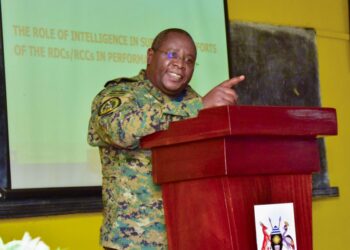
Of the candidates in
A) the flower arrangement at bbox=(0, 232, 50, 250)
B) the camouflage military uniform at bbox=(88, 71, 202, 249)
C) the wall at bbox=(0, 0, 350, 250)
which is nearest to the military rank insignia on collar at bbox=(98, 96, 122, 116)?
the camouflage military uniform at bbox=(88, 71, 202, 249)

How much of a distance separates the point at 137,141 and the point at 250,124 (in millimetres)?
398

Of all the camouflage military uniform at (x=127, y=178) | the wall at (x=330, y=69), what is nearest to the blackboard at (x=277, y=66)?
the wall at (x=330, y=69)

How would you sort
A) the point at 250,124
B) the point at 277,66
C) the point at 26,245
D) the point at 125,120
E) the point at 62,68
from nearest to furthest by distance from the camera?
1. the point at 26,245
2. the point at 250,124
3. the point at 125,120
4. the point at 62,68
5. the point at 277,66

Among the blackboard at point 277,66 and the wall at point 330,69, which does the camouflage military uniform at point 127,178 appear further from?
the wall at point 330,69

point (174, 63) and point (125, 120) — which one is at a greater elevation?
point (174, 63)

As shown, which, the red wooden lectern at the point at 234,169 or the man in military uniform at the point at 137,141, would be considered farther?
the man in military uniform at the point at 137,141

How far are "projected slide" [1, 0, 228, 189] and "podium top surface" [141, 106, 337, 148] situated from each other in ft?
5.95

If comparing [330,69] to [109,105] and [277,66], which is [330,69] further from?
[109,105]

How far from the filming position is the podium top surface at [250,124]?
1410mm

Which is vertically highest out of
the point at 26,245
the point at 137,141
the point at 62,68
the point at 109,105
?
the point at 62,68

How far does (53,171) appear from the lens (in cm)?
339

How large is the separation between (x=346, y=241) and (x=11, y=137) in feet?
8.53

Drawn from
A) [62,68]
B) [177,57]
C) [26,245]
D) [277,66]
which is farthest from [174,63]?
[277,66]

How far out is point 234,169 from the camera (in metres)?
1.43
